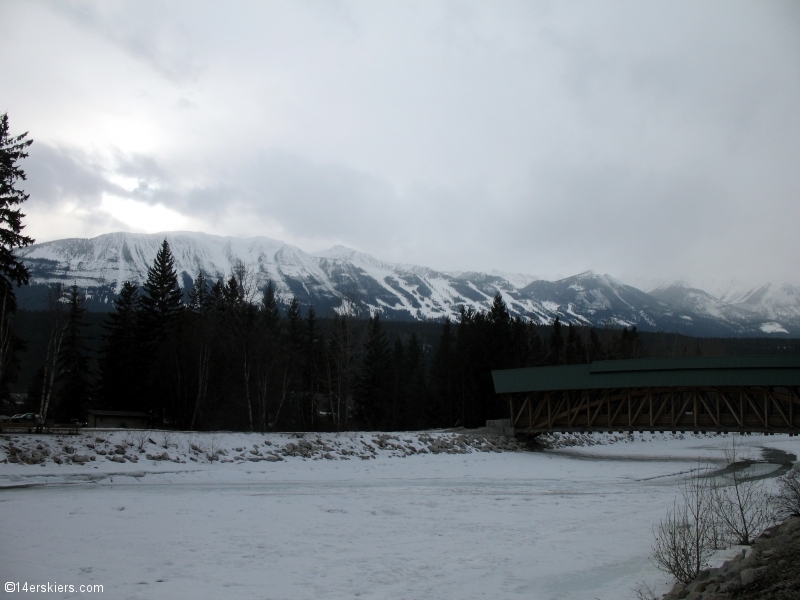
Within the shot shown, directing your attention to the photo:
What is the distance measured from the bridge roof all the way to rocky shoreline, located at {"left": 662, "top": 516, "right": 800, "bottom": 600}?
2623 centimetres

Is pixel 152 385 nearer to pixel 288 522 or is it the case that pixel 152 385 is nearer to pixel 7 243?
pixel 7 243

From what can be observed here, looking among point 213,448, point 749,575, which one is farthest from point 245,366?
point 749,575

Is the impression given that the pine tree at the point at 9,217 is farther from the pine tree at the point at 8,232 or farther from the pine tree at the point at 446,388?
the pine tree at the point at 446,388

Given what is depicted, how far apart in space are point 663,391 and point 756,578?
31249mm

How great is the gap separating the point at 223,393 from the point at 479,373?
2280cm

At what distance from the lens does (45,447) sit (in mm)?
20219

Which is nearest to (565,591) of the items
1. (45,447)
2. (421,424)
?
(45,447)

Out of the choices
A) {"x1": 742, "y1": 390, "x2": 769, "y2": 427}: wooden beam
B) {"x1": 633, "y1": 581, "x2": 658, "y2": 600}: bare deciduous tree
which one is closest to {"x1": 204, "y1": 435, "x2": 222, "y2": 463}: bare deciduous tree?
{"x1": 633, "y1": 581, "x2": 658, "y2": 600}: bare deciduous tree

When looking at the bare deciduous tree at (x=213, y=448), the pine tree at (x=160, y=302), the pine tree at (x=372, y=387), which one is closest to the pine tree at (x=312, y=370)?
the pine tree at (x=372, y=387)

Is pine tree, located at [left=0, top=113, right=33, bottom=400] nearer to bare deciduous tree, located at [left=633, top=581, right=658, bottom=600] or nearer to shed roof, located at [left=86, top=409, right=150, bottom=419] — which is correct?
shed roof, located at [left=86, top=409, right=150, bottom=419]

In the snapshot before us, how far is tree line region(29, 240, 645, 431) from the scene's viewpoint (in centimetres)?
3809

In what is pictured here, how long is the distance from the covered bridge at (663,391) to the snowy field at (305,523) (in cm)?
754

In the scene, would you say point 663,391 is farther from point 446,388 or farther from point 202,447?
point 202,447

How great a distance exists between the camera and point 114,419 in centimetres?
3322
